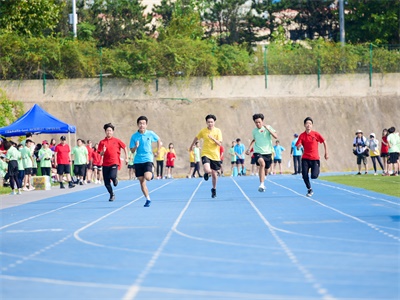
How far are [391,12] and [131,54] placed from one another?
18.0m

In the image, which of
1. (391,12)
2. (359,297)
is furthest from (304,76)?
(359,297)

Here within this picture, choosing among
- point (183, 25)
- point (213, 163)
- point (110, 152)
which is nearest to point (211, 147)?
point (213, 163)

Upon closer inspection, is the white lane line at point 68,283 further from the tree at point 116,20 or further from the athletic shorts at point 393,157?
the tree at point 116,20

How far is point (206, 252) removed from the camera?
1112 centimetres

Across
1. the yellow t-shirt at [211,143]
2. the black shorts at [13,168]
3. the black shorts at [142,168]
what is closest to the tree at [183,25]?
the black shorts at [13,168]

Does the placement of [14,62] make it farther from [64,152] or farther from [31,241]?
[31,241]

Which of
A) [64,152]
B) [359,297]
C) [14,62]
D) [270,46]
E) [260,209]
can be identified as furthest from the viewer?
[270,46]

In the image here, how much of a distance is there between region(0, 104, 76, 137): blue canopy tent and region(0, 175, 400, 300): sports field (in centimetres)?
1617

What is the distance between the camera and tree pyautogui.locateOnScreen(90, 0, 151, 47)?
67.1 metres

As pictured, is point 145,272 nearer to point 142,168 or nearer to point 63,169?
point 142,168

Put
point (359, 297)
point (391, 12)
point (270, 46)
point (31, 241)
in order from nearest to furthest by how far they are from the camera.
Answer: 1. point (359, 297)
2. point (31, 241)
3. point (270, 46)
4. point (391, 12)

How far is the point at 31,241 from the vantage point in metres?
13.2

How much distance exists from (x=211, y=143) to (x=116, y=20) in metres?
45.3

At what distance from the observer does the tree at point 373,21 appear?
6288 cm
